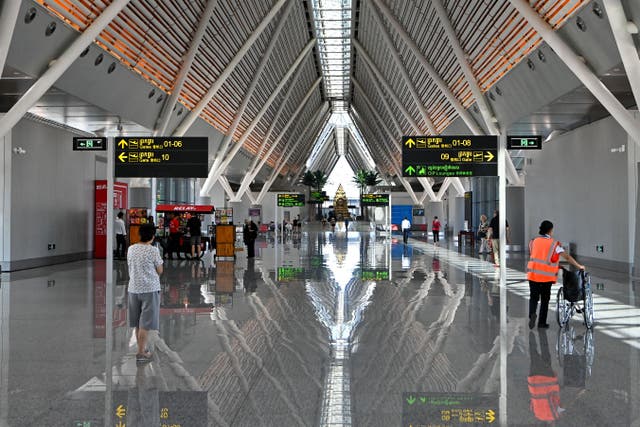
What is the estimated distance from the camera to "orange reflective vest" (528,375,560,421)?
493 cm

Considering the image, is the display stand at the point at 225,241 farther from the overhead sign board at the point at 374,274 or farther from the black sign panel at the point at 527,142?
the black sign panel at the point at 527,142

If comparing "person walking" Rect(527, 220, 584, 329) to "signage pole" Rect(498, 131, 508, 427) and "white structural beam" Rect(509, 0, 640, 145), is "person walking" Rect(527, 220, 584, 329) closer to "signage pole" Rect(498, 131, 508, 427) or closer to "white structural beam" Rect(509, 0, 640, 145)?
"signage pole" Rect(498, 131, 508, 427)

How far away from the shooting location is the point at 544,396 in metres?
A: 5.46

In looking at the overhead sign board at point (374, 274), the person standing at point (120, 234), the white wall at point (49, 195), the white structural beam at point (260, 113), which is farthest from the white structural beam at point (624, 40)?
the white structural beam at point (260, 113)

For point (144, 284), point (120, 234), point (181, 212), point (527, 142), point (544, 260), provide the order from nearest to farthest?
point (144, 284) → point (544, 260) → point (527, 142) → point (120, 234) → point (181, 212)

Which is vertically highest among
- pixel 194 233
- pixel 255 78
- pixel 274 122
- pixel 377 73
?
pixel 377 73

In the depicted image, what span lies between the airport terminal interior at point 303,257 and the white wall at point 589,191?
0.33 ft

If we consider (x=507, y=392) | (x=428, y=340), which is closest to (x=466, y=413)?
(x=507, y=392)

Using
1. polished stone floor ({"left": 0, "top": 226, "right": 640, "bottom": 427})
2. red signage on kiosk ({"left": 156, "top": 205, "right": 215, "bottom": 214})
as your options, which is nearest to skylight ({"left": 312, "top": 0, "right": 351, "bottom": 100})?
red signage on kiosk ({"left": 156, "top": 205, "right": 215, "bottom": 214})

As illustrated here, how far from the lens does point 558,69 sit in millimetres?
15906

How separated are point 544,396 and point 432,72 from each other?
76.1 ft

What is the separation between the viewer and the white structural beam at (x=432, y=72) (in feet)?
86.7

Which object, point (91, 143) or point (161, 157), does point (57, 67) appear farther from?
point (161, 157)

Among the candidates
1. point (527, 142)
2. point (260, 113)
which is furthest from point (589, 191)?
point (260, 113)
